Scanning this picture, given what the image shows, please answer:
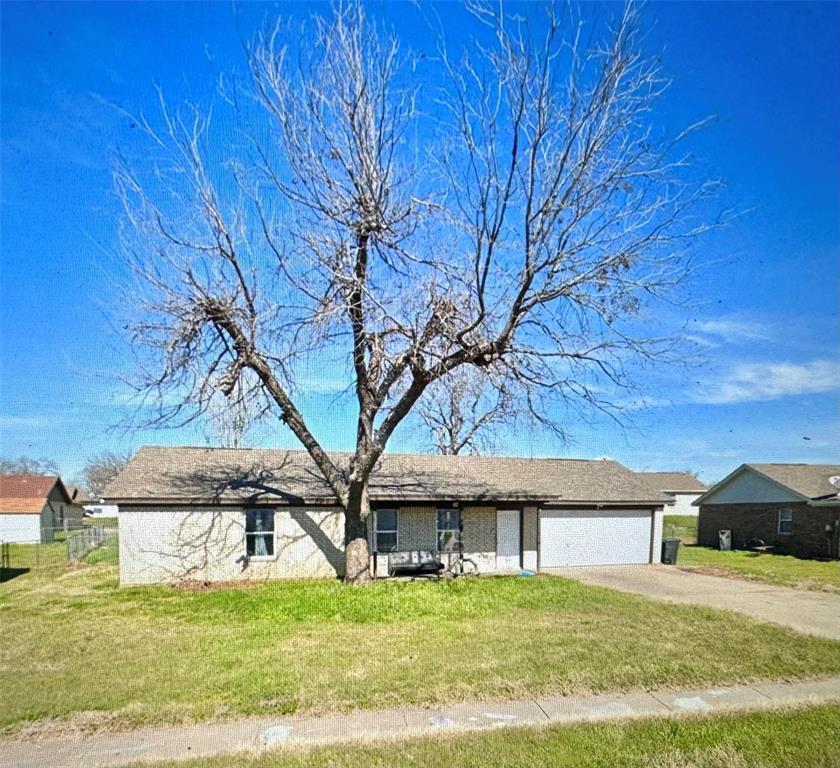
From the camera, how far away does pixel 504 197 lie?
862cm

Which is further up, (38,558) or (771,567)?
(771,567)

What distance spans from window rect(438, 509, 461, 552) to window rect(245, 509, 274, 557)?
4588 millimetres

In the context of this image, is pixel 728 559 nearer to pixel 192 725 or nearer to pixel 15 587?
pixel 192 725

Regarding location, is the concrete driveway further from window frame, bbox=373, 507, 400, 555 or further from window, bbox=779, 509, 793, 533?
window, bbox=779, 509, 793, 533

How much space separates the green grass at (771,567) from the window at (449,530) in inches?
312

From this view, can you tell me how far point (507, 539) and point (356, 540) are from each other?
215 inches

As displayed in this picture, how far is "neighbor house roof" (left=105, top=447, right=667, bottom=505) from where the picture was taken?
15141mm

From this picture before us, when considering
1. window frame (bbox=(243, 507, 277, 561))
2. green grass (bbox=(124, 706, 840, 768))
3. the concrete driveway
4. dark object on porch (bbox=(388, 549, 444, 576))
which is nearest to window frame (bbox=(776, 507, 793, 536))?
the concrete driveway

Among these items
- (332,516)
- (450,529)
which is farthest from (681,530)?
(332,516)

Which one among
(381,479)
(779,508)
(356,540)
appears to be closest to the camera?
(356,540)

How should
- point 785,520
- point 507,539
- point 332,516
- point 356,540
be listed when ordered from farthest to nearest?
point 785,520 < point 507,539 < point 332,516 < point 356,540

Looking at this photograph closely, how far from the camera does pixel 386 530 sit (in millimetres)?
16078

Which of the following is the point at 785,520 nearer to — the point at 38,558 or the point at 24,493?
the point at 38,558

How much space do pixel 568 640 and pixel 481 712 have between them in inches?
125
